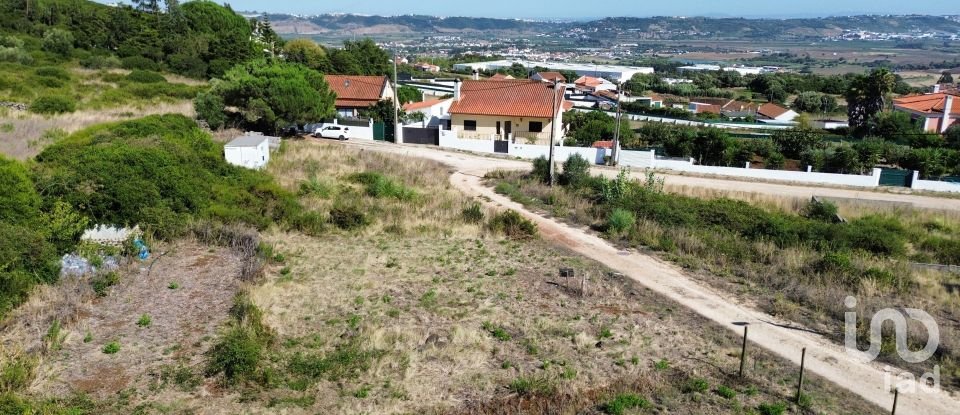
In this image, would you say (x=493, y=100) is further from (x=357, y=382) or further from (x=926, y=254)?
(x=357, y=382)

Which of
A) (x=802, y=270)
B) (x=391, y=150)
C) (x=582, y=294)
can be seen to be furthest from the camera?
(x=391, y=150)

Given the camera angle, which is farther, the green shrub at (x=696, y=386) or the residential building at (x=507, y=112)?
the residential building at (x=507, y=112)

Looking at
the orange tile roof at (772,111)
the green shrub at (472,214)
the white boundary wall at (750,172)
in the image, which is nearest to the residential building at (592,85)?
the orange tile roof at (772,111)

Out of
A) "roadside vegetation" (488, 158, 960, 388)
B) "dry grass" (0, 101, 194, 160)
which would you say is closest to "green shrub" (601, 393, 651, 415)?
"roadside vegetation" (488, 158, 960, 388)

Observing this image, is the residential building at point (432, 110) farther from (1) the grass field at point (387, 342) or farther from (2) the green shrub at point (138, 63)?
(1) the grass field at point (387, 342)

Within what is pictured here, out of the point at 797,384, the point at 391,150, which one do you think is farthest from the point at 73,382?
the point at 391,150

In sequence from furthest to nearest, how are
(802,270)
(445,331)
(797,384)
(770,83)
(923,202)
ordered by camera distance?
1. (770,83)
2. (923,202)
3. (802,270)
4. (445,331)
5. (797,384)

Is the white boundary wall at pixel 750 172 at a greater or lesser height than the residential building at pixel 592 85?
greater

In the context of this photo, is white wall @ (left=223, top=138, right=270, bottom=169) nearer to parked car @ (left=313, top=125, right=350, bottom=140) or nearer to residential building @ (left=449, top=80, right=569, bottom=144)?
parked car @ (left=313, top=125, right=350, bottom=140)
